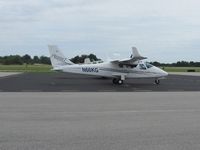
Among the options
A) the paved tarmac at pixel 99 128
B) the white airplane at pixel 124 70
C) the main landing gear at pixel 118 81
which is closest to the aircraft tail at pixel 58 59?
the white airplane at pixel 124 70

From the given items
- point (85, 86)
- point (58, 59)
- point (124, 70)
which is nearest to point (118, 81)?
point (124, 70)

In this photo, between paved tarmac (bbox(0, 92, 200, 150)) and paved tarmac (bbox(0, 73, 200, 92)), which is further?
paved tarmac (bbox(0, 73, 200, 92))

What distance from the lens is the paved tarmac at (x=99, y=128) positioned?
7.77 metres

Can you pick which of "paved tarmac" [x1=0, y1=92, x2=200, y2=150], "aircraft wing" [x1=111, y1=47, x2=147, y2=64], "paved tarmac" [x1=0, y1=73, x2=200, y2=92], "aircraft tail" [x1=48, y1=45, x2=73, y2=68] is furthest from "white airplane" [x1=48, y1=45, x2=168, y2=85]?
"paved tarmac" [x1=0, y1=92, x2=200, y2=150]

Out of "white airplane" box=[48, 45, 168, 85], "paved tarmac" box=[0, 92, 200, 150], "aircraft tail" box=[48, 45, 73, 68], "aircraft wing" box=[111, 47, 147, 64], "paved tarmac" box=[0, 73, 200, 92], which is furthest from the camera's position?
"aircraft tail" box=[48, 45, 73, 68]

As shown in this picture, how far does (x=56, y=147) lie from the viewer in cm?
752

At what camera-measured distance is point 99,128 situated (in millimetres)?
9742

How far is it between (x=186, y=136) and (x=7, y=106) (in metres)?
7.78

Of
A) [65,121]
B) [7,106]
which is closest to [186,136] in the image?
[65,121]

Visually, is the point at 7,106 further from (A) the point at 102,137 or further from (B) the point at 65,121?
(A) the point at 102,137

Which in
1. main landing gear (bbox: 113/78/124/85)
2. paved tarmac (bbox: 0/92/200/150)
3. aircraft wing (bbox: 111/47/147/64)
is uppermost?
aircraft wing (bbox: 111/47/147/64)

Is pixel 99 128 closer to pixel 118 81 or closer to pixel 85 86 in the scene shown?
pixel 85 86

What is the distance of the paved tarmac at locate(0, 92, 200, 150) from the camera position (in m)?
7.77

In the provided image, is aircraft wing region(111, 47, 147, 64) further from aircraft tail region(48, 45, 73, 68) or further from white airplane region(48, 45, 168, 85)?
aircraft tail region(48, 45, 73, 68)
